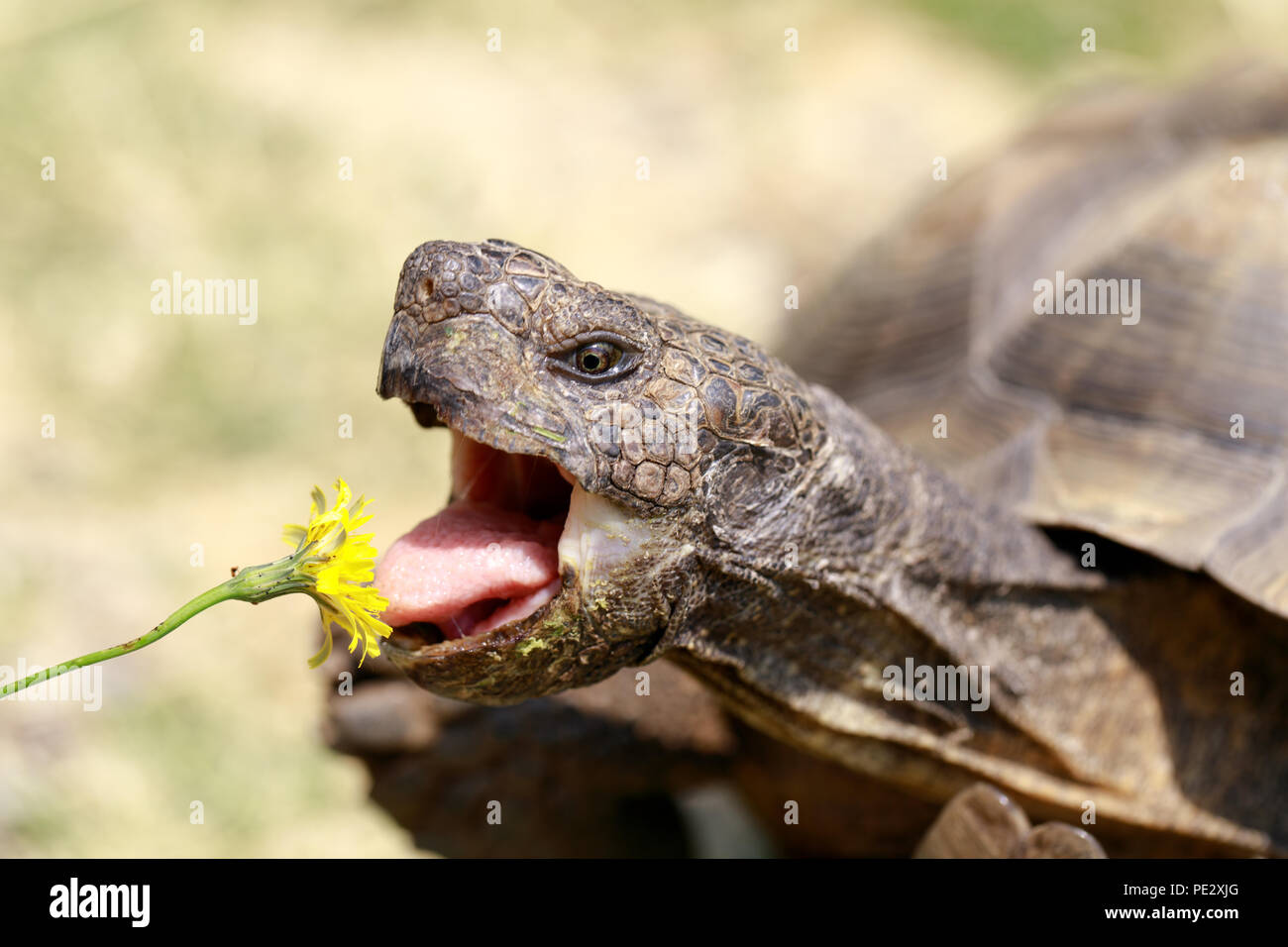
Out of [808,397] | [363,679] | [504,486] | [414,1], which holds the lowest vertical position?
[363,679]

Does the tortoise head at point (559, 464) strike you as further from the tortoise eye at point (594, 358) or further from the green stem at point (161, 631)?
the green stem at point (161, 631)

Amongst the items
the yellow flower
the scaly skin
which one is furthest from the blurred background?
the yellow flower

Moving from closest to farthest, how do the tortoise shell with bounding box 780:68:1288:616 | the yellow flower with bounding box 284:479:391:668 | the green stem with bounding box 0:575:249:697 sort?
the green stem with bounding box 0:575:249:697 < the yellow flower with bounding box 284:479:391:668 < the tortoise shell with bounding box 780:68:1288:616

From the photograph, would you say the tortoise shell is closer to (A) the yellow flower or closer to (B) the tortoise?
(B) the tortoise

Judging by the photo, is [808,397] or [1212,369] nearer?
[808,397]
